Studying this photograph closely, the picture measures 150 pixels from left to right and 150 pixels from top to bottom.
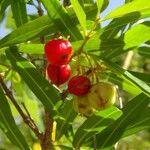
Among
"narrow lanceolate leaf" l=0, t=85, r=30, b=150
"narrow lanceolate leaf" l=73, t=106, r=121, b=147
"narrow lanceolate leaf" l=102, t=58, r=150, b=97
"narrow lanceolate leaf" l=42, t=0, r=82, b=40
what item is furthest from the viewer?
"narrow lanceolate leaf" l=0, t=85, r=30, b=150

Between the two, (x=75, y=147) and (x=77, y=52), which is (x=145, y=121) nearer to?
(x=75, y=147)

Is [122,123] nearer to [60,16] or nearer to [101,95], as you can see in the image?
[101,95]

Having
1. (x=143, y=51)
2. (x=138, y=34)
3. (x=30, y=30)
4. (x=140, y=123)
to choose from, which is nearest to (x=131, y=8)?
(x=138, y=34)

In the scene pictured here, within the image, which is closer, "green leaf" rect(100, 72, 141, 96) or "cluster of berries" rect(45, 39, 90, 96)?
"cluster of berries" rect(45, 39, 90, 96)

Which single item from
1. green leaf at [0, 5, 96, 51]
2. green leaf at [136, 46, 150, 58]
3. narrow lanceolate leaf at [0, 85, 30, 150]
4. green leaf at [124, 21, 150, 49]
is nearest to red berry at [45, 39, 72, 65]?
green leaf at [0, 5, 96, 51]

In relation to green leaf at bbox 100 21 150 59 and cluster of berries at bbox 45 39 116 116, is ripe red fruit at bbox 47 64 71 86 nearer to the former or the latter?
cluster of berries at bbox 45 39 116 116
